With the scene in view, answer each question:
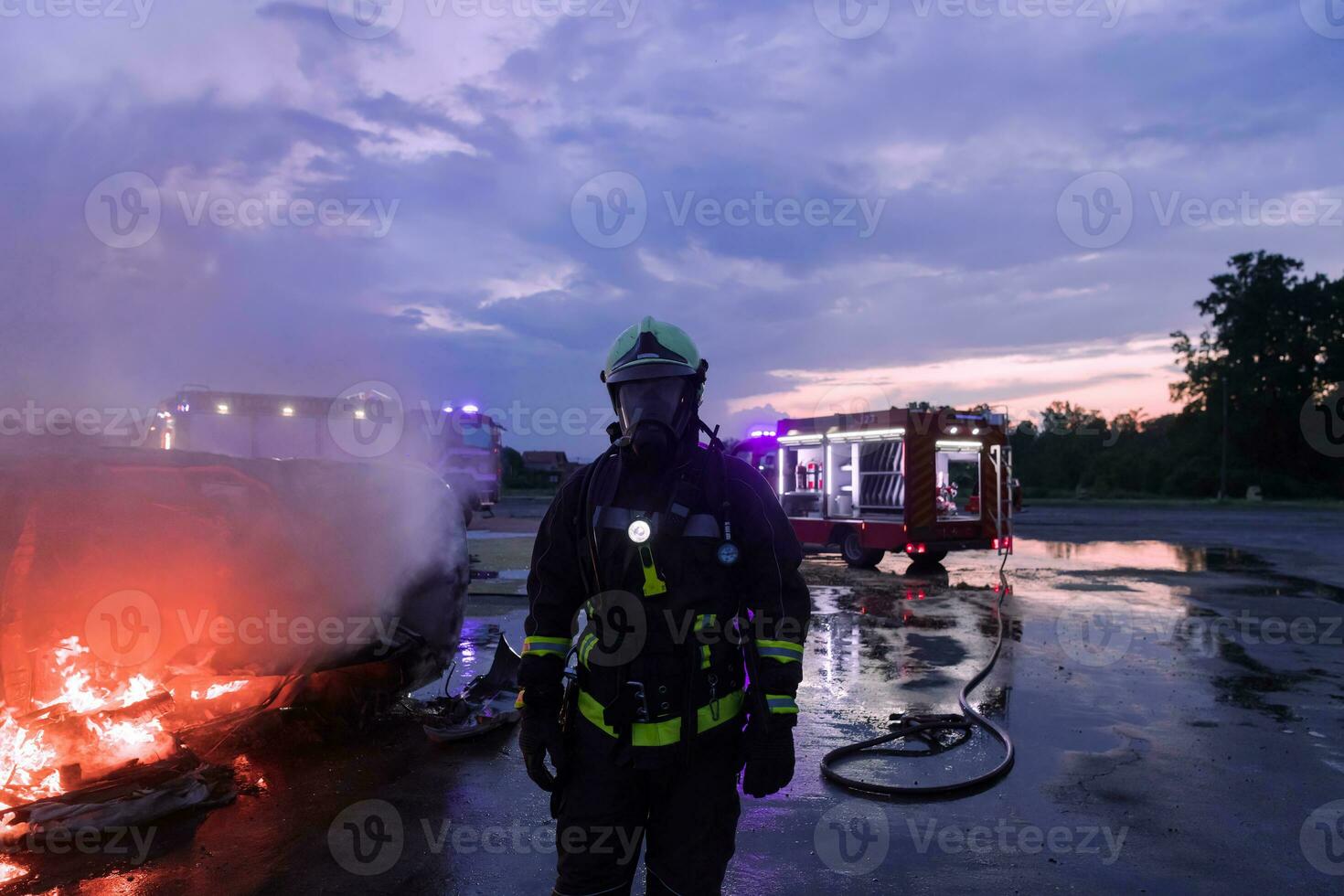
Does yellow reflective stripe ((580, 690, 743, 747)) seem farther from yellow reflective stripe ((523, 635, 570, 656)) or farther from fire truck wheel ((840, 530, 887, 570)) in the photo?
fire truck wheel ((840, 530, 887, 570))

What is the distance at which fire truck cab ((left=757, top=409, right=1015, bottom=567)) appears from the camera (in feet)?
44.2

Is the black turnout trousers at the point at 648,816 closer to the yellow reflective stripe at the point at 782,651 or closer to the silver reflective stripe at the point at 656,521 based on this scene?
the yellow reflective stripe at the point at 782,651

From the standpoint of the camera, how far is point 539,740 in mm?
2441

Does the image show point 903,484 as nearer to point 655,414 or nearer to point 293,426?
point 293,426

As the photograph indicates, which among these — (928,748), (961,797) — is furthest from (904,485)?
(961,797)

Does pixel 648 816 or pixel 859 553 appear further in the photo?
pixel 859 553

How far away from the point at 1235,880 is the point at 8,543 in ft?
17.7

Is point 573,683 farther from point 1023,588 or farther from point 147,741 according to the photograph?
point 1023,588

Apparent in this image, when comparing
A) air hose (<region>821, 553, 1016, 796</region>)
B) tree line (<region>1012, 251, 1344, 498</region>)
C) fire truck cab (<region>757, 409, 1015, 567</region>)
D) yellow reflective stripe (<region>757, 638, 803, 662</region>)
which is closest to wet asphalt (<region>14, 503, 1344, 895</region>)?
air hose (<region>821, 553, 1016, 796</region>)

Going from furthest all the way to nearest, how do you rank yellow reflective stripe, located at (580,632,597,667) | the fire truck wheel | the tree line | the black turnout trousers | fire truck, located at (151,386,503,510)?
the tree line < the fire truck wheel < fire truck, located at (151,386,503,510) < yellow reflective stripe, located at (580,632,597,667) < the black turnout trousers

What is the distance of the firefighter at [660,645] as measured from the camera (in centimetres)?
234

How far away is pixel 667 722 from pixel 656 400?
3.09 feet

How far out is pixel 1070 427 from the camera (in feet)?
203

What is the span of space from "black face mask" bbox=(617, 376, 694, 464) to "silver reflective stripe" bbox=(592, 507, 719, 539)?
173mm
